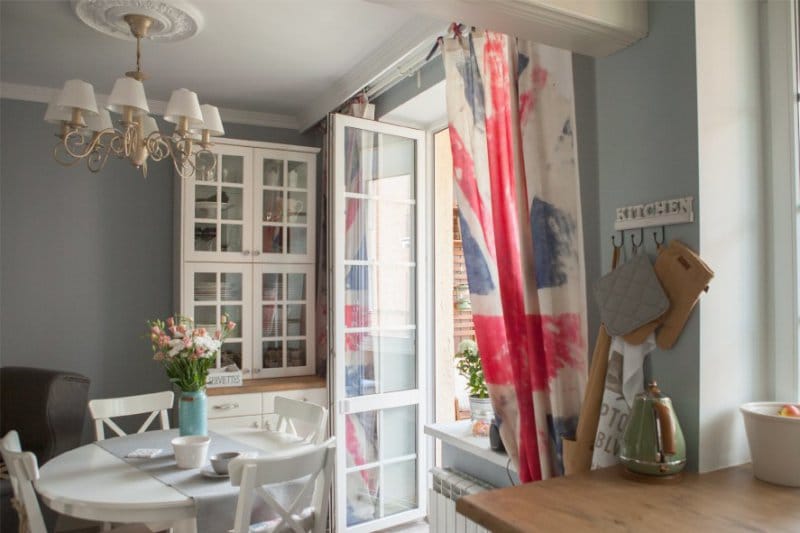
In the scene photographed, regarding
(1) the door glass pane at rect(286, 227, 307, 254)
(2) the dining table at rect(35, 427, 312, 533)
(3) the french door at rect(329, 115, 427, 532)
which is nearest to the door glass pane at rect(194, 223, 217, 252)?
(1) the door glass pane at rect(286, 227, 307, 254)

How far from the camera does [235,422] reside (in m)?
3.36

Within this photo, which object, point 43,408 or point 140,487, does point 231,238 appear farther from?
point 140,487

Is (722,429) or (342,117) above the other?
(342,117)

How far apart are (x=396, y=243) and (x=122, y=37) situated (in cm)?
172

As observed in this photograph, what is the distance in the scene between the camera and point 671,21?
1438 millimetres

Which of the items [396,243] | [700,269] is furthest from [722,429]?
[396,243]

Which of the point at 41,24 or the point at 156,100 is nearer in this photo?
the point at 41,24

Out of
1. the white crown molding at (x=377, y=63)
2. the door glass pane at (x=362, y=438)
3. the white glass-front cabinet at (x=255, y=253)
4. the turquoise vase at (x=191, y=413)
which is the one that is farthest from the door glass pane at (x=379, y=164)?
the turquoise vase at (x=191, y=413)

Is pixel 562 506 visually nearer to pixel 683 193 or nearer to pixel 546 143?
pixel 683 193

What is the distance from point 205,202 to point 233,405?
1.24m

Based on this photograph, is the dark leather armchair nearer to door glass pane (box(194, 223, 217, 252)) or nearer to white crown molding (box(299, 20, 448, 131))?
door glass pane (box(194, 223, 217, 252))

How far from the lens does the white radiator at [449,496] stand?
2.22m

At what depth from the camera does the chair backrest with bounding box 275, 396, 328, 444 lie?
8.51 ft

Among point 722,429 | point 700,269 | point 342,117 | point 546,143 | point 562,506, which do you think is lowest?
point 562,506
